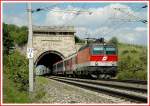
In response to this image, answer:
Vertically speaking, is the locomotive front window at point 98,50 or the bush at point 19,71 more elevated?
the locomotive front window at point 98,50

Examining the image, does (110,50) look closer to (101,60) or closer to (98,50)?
(98,50)

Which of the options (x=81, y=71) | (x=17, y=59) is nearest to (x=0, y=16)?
(x=17, y=59)

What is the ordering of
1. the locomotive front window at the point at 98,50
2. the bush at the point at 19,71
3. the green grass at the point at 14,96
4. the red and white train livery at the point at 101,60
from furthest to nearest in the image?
the locomotive front window at the point at 98,50 → the red and white train livery at the point at 101,60 → the bush at the point at 19,71 → the green grass at the point at 14,96

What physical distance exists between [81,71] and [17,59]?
38.0 ft

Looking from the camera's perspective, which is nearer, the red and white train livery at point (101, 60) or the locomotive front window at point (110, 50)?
the red and white train livery at point (101, 60)

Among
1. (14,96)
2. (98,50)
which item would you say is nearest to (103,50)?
(98,50)

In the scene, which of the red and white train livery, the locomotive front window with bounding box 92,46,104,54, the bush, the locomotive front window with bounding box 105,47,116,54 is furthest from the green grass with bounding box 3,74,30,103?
the locomotive front window with bounding box 105,47,116,54

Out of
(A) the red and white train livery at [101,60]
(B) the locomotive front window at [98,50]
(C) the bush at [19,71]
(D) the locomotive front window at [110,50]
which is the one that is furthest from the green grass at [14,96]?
(D) the locomotive front window at [110,50]

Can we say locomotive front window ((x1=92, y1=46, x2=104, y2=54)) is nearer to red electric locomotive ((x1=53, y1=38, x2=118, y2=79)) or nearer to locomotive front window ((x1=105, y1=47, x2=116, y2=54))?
red electric locomotive ((x1=53, y1=38, x2=118, y2=79))

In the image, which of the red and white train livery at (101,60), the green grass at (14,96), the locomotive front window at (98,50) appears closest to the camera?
the green grass at (14,96)

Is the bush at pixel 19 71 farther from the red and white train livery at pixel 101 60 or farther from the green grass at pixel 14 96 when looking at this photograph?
the red and white train livery at pixel 101 60

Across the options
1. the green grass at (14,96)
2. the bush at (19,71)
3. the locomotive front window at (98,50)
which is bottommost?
the green grass at (14,96)

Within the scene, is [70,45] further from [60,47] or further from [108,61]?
[108,61]

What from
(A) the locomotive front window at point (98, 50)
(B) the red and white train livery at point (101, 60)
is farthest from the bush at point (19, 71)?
(A) the locomotive front window at point (98, 50)
